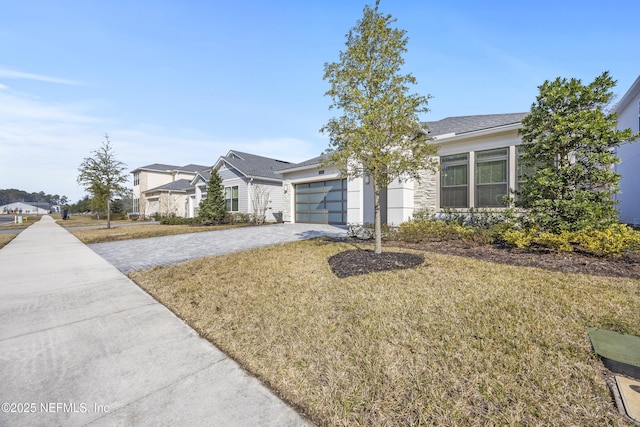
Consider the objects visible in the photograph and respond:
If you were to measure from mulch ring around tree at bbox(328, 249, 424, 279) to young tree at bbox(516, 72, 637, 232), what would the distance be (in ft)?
11.8

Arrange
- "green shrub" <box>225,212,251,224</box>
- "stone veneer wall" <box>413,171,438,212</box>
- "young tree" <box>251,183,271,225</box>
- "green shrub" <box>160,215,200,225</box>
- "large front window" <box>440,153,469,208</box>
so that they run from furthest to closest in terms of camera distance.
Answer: "green shrub" <box>160,215,200,225</box>, "green shrub" <box>225,212,251,224</box>, "young tree" <box>251,183,271,225</box>, "stone veneer wall" <box>413,171,438,212</box>, "large front window" <box>440,153,469,208</box>

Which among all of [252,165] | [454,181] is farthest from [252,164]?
[454,181]

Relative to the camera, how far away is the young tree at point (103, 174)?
56.1ft

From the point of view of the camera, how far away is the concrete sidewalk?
1.77 metres

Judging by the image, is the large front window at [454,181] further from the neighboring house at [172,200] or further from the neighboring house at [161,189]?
the neighboring house at [172,200]

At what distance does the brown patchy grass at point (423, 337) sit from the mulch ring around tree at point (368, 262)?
0.29 meters

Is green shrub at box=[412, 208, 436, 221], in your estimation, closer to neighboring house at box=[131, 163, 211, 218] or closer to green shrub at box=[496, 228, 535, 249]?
green shrub at box=[496, 228, 535, 249]

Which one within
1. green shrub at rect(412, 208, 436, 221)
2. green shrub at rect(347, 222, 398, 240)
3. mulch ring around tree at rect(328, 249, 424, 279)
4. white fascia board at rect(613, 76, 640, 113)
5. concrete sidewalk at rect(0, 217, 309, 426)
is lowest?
concrete sidewalk at rect(0, 217, 309, 426)

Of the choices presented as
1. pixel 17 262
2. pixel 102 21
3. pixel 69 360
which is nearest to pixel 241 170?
pixel 102 21

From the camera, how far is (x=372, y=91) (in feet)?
18.0

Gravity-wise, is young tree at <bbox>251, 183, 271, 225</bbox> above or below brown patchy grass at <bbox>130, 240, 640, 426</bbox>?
above

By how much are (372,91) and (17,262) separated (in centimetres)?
993

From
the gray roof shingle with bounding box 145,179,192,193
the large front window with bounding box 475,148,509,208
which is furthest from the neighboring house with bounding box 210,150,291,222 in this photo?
the large front window with bounding box 475,148,509,208

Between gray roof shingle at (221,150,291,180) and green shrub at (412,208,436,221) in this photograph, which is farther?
gray roof shingle at (221,150,291,180)
